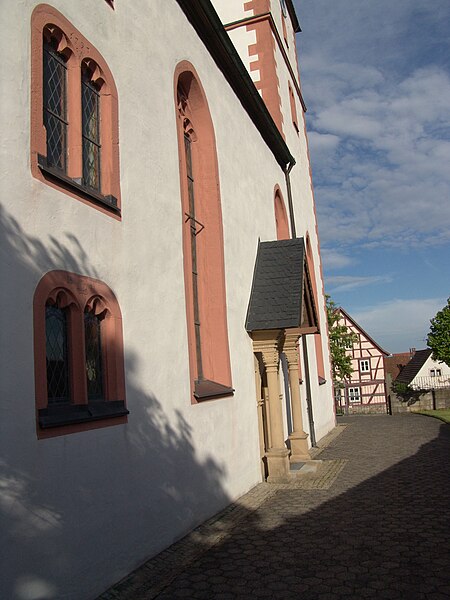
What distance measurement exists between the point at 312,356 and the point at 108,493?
40.9 ft

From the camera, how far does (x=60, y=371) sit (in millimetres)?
4504

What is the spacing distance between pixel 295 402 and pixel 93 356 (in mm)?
7339

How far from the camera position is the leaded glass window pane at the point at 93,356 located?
4.91m

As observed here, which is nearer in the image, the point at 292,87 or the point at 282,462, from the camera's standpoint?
the point at 282,462

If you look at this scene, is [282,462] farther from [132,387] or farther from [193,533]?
[132,387]

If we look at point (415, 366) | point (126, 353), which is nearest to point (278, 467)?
point (126, 353)

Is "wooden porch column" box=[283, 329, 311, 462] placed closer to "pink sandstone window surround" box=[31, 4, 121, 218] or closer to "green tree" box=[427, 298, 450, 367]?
"pink sandstone window surround" box=[31, 4, 121, 218]

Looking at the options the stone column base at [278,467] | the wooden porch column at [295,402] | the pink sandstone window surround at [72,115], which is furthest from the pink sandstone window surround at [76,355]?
the wooden porch column at [295,402]

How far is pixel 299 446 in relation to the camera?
1155cm

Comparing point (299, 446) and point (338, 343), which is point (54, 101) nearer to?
point (299, 446)

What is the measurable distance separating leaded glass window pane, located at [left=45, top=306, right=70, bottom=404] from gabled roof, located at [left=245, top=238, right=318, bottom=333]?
17.0 ft

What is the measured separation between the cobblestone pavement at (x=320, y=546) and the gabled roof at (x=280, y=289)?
A: 8.94ft

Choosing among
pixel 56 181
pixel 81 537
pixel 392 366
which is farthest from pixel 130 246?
pixel 392 366

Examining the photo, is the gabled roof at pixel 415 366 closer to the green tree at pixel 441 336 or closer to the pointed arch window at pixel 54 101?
the green tree at pixel 441 336
